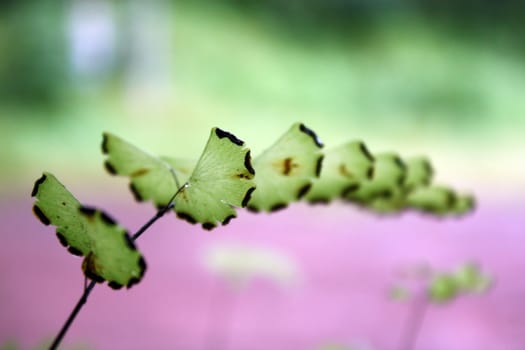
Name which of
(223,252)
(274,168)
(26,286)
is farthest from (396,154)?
(26,286)

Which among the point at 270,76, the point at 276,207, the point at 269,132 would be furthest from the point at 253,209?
the point at 270,76

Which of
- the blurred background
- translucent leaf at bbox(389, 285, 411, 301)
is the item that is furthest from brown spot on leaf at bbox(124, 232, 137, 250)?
the blurred background

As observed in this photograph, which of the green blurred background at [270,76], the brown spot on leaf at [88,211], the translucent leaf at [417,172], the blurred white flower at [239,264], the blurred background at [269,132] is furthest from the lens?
the green blurred background at [270,76]

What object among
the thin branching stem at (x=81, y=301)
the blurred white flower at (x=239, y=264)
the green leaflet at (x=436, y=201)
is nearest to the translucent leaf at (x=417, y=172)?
the green leaflet at (x=436, y=201)

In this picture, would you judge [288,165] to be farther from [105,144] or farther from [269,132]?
[269,132]

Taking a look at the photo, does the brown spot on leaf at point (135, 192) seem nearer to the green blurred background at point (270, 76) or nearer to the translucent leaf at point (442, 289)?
the translucent leaf at point (442, 289)

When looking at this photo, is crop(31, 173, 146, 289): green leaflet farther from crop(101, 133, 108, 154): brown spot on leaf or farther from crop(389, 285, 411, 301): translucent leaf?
crop(389, 285, 411, 301): translucent leaf
